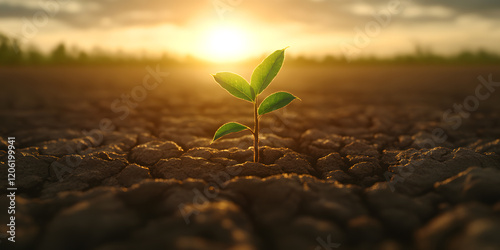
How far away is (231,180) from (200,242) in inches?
17.1

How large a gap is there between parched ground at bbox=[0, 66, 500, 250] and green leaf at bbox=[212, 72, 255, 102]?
12.0 inches

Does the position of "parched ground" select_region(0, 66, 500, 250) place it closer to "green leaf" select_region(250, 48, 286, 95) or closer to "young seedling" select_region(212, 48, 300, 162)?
"young seedling" select_region(212, 48, 300, 162)

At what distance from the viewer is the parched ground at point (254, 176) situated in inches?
35.8

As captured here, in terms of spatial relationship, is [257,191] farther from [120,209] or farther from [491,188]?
[491,188]

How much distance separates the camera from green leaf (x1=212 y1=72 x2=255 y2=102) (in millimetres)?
1290

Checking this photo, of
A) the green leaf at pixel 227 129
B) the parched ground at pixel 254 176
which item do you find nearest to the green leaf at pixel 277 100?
the green leaf at pixel 227 129

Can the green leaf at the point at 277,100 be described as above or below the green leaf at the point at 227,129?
above

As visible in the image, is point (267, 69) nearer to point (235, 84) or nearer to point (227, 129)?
point (235, 84)

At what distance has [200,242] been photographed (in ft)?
2.70

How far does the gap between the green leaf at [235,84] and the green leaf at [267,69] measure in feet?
0.10

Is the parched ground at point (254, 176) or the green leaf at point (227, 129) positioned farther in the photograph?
the green leaf at point (227, 129)

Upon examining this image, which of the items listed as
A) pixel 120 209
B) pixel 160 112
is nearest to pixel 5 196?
pixel 120 209

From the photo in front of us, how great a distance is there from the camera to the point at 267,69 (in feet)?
4.18

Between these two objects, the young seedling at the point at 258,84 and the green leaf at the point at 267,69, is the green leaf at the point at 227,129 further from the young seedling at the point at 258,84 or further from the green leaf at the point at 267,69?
the green leaf at the point at 267,69
